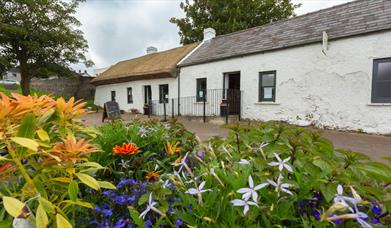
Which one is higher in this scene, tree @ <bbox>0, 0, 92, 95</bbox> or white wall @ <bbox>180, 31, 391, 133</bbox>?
tree @ <bbox>0, 0, 92, 95</bbox>

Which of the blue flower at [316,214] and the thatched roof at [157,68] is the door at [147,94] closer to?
the thatched roof at [157,68]

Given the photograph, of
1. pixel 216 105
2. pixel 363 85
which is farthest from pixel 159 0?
pixel 363 85

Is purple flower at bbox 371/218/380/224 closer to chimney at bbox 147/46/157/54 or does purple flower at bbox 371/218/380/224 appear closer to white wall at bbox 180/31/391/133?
white wall at bbox 180/31/391/133

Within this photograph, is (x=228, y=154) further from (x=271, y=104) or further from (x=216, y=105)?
(x=216, y=105)

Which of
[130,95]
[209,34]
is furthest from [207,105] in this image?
[130,95]

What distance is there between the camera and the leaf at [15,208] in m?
0.78

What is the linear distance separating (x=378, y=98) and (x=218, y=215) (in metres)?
8.60

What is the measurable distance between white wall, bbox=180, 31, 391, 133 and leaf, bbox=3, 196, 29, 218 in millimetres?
9018

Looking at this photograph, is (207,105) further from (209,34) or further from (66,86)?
(66,86)

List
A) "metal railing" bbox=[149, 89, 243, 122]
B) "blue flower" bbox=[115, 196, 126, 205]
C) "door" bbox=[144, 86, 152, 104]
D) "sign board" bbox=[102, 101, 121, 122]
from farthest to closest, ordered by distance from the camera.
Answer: "door" bbox=[144, 86, 152, 104] → "metal railing" bbox=[149, 89, 243, 122] → "sign board" bbox=[102, 101, 121, 122] → "blue flower" bbox=[115, 196, 126, 205]

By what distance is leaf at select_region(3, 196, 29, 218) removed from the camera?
2.56ft

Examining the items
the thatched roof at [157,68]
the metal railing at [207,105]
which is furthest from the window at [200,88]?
the thatched roof at [157,68]

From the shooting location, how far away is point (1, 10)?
14836 millimetres

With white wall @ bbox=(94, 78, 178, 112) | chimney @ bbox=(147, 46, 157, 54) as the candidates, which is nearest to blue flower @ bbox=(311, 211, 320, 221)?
white wall @ bbox=(94, 78, 178, 112)
